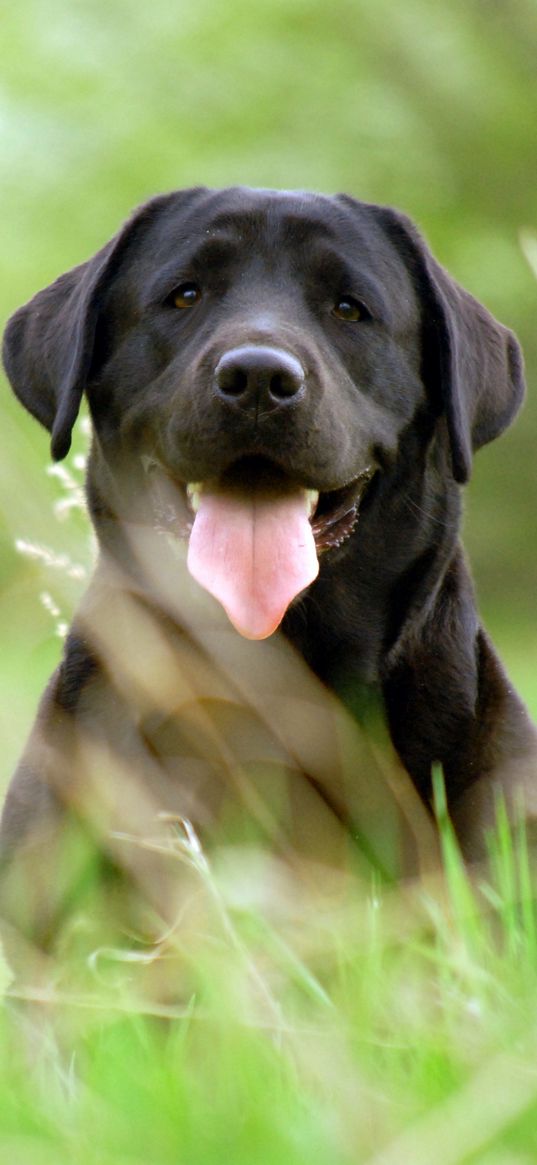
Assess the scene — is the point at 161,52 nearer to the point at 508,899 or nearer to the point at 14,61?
the point at 14,61

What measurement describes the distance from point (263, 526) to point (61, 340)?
28.3 inches

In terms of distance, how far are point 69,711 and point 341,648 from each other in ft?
1.95

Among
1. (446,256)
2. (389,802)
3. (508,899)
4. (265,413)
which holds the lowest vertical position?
(446,256)

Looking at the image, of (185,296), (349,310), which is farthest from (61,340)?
(349,310)

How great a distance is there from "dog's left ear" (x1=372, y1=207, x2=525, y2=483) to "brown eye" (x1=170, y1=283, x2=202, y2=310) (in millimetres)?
465

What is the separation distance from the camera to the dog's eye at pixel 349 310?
3.54 m

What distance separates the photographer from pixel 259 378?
311 centimetres

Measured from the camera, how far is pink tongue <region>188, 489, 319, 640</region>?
3156 millimetres

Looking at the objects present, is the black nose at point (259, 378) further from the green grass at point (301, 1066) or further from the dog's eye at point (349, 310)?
the green grass at point (301, 1066)

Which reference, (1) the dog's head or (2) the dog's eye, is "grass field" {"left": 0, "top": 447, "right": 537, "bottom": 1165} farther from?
(2) the dog's eye

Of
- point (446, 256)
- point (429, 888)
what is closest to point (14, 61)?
point (446, 256)

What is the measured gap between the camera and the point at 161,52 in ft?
43.2

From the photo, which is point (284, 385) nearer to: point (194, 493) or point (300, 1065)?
point (194, 493)

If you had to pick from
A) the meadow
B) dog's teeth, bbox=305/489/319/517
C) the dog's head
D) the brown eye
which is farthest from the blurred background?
dog's teeth, bbox=305/489/319/517
